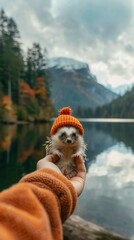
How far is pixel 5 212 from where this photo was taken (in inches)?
34.4

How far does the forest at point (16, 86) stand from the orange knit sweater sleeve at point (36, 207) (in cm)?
4695

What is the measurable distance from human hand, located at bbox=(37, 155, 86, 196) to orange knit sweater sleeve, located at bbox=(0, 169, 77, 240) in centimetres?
27

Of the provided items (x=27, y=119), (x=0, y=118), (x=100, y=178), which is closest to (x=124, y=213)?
(x=100, y=178)

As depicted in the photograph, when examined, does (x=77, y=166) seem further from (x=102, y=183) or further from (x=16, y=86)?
(x=16, y=86)

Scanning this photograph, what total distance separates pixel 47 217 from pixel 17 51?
2545 inches

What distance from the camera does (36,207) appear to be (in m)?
0.96

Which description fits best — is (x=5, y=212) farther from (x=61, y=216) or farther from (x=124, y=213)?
(x=124, y=213)

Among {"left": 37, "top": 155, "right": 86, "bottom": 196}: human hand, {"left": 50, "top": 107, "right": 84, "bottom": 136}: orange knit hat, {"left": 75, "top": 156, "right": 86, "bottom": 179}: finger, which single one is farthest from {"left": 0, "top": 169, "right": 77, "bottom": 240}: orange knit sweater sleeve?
{"left": 50, "top": 107, "right": 84, "bottom": 136}: orange knit hat

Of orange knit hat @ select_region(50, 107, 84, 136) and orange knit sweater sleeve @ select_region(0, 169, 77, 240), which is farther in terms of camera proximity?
orange knit hat @ select_region(50, 107, 84, 136)

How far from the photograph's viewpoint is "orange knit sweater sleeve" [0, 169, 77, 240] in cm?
85

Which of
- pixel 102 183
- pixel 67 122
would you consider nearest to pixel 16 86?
pixel 102 183

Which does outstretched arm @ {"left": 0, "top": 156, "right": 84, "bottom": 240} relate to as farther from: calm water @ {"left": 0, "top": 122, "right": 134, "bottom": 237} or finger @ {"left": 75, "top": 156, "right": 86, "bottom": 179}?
calm water @ {"left": 0, "top": 122, "right": 134, "bottom": 237}

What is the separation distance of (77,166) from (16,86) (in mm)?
57109

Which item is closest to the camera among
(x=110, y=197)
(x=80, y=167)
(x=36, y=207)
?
(x=36, y=207)
